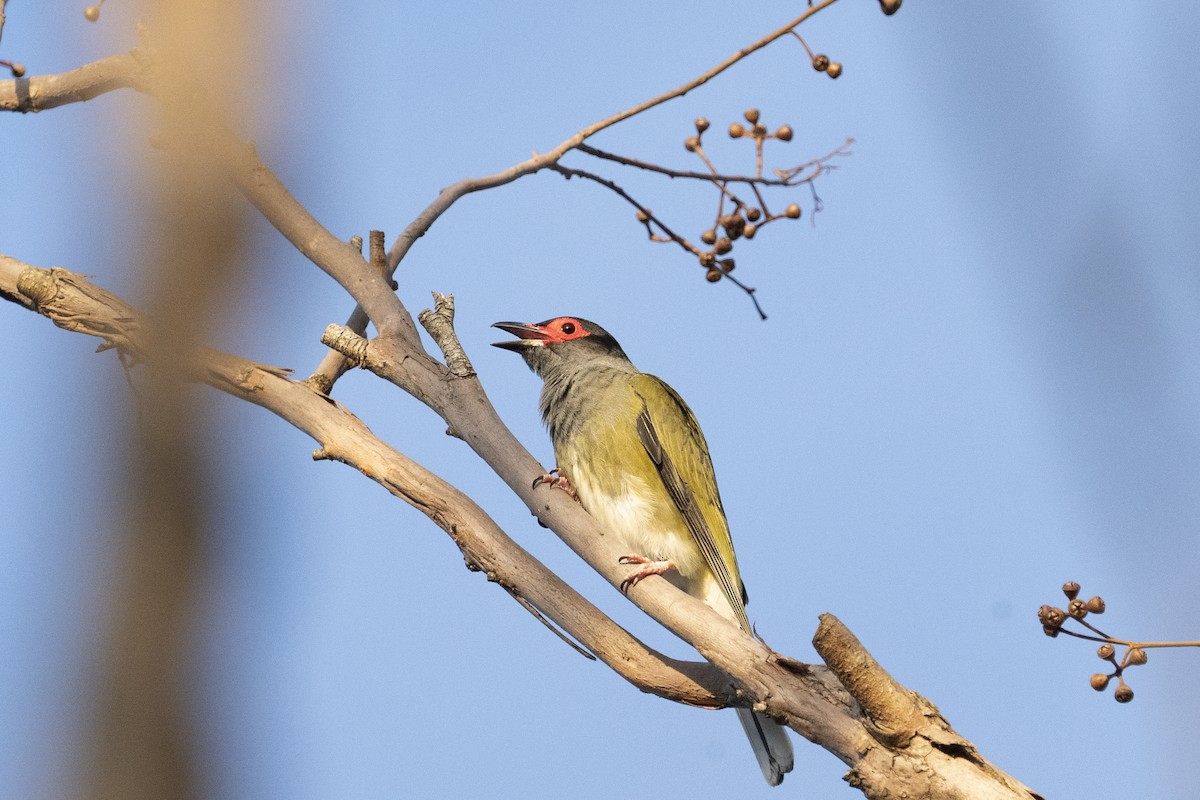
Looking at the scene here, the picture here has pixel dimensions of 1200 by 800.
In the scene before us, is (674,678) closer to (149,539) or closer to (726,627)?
(726,627)

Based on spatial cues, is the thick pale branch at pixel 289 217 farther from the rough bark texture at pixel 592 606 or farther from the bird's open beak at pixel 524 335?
the bird's open beak at pixel 524 335

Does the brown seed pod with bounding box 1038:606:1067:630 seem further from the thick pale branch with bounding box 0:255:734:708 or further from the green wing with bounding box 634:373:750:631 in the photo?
the green wing with bounding box 634:373:750:631

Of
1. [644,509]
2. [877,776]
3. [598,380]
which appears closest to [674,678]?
[877,776]

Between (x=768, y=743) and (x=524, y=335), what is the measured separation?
287 centimetres

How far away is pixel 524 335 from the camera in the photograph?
6.85 meters

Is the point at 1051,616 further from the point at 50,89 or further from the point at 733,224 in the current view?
the point at 50,89

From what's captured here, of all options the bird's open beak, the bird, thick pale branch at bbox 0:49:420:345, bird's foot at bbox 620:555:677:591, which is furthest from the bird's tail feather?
the bird's open beak

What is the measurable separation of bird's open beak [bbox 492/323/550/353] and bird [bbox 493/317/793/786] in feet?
1.64

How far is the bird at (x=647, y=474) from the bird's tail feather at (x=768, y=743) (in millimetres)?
514

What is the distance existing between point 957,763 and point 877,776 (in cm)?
25

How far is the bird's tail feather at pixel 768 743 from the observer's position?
4.96m

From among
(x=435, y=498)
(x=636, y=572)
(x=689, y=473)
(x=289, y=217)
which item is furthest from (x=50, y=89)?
(x=689, y=473)

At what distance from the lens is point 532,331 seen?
22.5ft

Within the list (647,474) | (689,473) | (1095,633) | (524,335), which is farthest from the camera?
(524,335)
